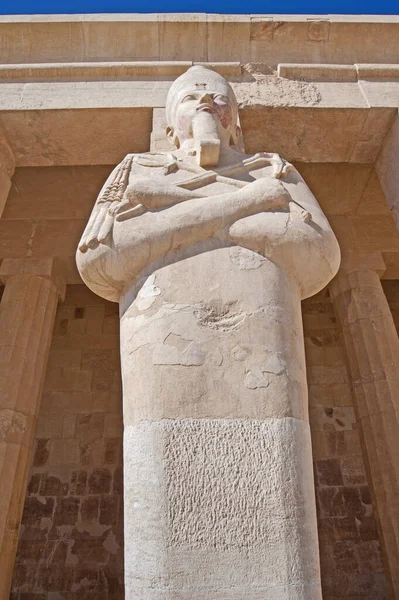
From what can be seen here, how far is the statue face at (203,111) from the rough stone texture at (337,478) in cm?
447

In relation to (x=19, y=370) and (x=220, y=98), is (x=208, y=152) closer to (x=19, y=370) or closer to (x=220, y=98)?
(x=220, y=98)

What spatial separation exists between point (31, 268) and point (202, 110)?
438 cm

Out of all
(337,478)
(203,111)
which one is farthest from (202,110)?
(337,478)

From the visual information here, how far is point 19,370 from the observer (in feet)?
19.2

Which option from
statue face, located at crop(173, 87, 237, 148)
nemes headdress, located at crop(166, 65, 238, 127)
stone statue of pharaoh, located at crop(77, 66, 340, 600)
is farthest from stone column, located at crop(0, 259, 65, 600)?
statue face, located at crop(173, 87, 237, 148)

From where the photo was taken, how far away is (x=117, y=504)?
22.8 feet

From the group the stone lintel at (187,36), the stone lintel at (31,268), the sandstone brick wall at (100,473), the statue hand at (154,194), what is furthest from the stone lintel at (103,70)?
the sandstone brick wall at (100,473)

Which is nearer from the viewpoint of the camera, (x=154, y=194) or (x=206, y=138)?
(x=154, y=194)

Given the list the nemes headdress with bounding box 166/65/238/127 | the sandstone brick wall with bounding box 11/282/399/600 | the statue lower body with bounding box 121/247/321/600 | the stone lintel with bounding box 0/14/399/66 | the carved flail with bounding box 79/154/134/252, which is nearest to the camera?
the statue lower body with bounding box 121/247/321/600

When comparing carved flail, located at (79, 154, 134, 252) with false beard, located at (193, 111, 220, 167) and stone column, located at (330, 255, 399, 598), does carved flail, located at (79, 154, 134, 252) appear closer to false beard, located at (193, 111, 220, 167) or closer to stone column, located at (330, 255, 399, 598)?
false beard, located at (193, 111, 220, 167)

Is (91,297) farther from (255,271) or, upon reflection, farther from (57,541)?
(255,271)

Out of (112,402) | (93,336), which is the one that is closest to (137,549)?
(112,402)

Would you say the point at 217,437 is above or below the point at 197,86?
below

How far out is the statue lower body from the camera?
5.96ft
